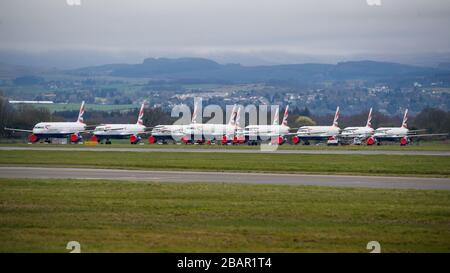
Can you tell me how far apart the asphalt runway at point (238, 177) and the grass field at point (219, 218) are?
3734mm

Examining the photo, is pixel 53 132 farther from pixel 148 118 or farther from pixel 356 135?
pixel 356 135

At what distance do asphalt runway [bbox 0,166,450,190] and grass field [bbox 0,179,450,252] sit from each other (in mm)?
3734

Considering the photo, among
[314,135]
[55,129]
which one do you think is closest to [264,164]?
[55,129]

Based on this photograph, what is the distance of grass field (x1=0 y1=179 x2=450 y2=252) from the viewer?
20.2m

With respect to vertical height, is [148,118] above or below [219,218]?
below

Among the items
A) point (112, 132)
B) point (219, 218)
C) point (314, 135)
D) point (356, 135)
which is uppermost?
point (219, 218)

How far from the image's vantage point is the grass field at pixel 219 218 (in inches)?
797

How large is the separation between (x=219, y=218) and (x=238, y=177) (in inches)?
672

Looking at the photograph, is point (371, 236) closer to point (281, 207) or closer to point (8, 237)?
point (281, 207)

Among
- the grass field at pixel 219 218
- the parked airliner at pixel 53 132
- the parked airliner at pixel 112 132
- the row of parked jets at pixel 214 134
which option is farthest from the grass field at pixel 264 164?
the parked airliner at pixel 112 132

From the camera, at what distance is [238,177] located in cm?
4181

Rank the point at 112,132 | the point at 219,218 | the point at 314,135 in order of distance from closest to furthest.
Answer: the point at 219,218
the point at 112,132
the point at 314,135
